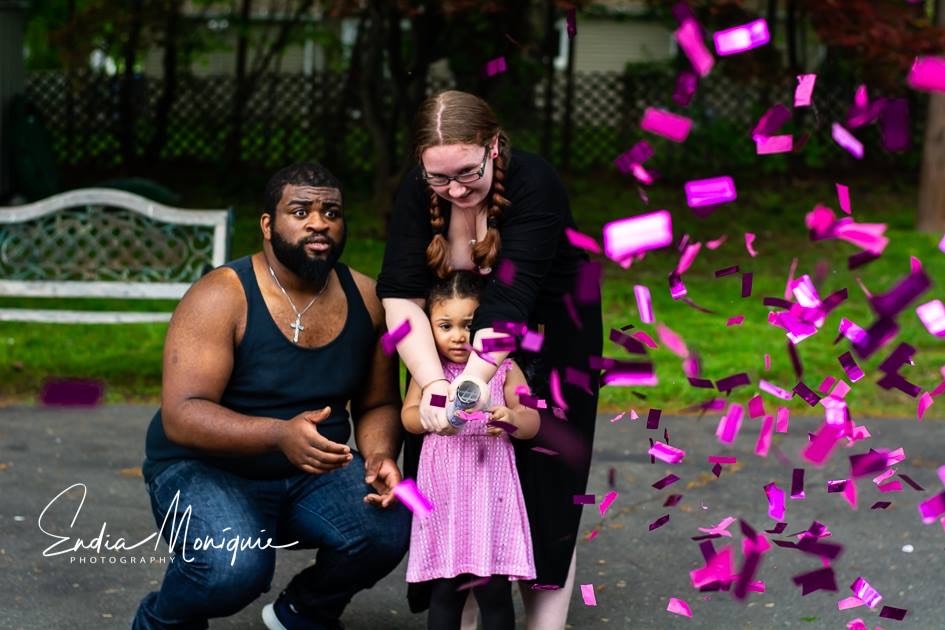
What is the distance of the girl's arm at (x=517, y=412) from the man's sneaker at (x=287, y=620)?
0.92 m

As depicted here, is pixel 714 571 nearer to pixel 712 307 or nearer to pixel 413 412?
pixel 413 412

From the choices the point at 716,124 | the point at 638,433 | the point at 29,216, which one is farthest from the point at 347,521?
the point at 716,124

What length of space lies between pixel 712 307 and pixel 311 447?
752 centimetres

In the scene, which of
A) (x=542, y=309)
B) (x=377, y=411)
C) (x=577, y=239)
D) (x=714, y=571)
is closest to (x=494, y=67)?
(x=577, y=239)

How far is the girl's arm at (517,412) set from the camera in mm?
4004

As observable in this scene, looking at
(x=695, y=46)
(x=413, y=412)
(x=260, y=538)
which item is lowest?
(x=260, y=538)

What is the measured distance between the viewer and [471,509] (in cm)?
410

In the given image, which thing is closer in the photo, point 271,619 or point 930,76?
point 930,76

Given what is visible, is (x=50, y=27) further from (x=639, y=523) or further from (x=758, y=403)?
(x=758, y=403)

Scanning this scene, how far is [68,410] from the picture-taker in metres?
8.01

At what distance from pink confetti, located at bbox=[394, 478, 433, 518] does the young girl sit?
2 cm

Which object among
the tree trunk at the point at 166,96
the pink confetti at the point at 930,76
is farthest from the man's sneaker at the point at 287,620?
the tree trunk at the point at 166,96

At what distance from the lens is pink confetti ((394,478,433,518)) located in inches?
162

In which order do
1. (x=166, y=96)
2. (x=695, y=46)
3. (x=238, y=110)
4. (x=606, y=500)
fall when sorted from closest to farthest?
(x=695, y=46) < (x=606, y=500) < (x=238, y=110) < (x=166, y=96)
